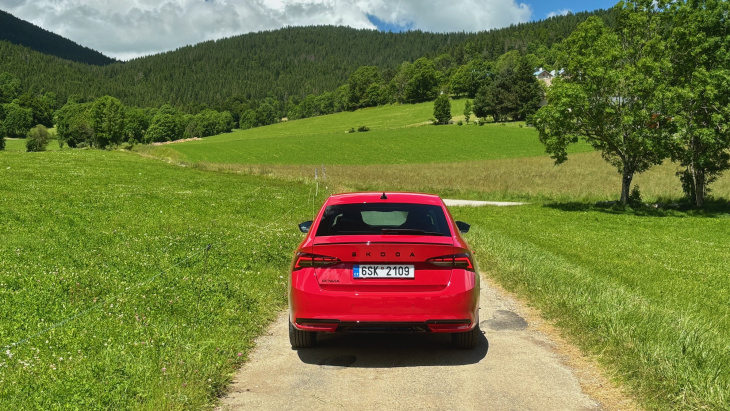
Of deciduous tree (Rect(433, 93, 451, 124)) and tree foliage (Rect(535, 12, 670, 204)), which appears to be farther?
deciduous tree (Rect(433, 93, 451, 124))

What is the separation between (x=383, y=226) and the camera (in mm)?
6391

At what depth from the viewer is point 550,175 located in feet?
156

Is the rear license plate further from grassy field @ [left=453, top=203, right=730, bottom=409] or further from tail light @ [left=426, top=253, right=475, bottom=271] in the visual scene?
grassy field @ [left=453, top=203, right=730, bottom=409]

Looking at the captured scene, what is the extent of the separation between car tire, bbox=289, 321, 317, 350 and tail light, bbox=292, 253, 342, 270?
818 mm

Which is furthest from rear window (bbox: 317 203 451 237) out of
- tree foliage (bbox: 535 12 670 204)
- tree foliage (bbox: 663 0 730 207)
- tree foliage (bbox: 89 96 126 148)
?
tree foliage (bbox: 89 96 126 148)

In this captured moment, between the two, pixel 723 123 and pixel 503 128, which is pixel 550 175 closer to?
pixel 723 123

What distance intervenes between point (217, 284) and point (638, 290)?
735cm

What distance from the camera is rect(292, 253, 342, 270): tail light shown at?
538 centimetres

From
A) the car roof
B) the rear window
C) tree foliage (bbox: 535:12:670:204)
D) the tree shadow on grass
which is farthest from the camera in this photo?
the tree shadow on grass

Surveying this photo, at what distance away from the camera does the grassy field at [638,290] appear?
4.81 metres

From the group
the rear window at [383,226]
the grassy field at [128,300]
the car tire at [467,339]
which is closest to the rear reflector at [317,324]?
the grassy field at [128,300]

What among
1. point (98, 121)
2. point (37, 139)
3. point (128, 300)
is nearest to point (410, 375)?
point (128, 300)

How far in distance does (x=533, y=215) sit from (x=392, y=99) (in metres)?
135

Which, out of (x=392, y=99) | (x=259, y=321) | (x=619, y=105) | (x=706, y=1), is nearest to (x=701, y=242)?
(x=619, y=105)
